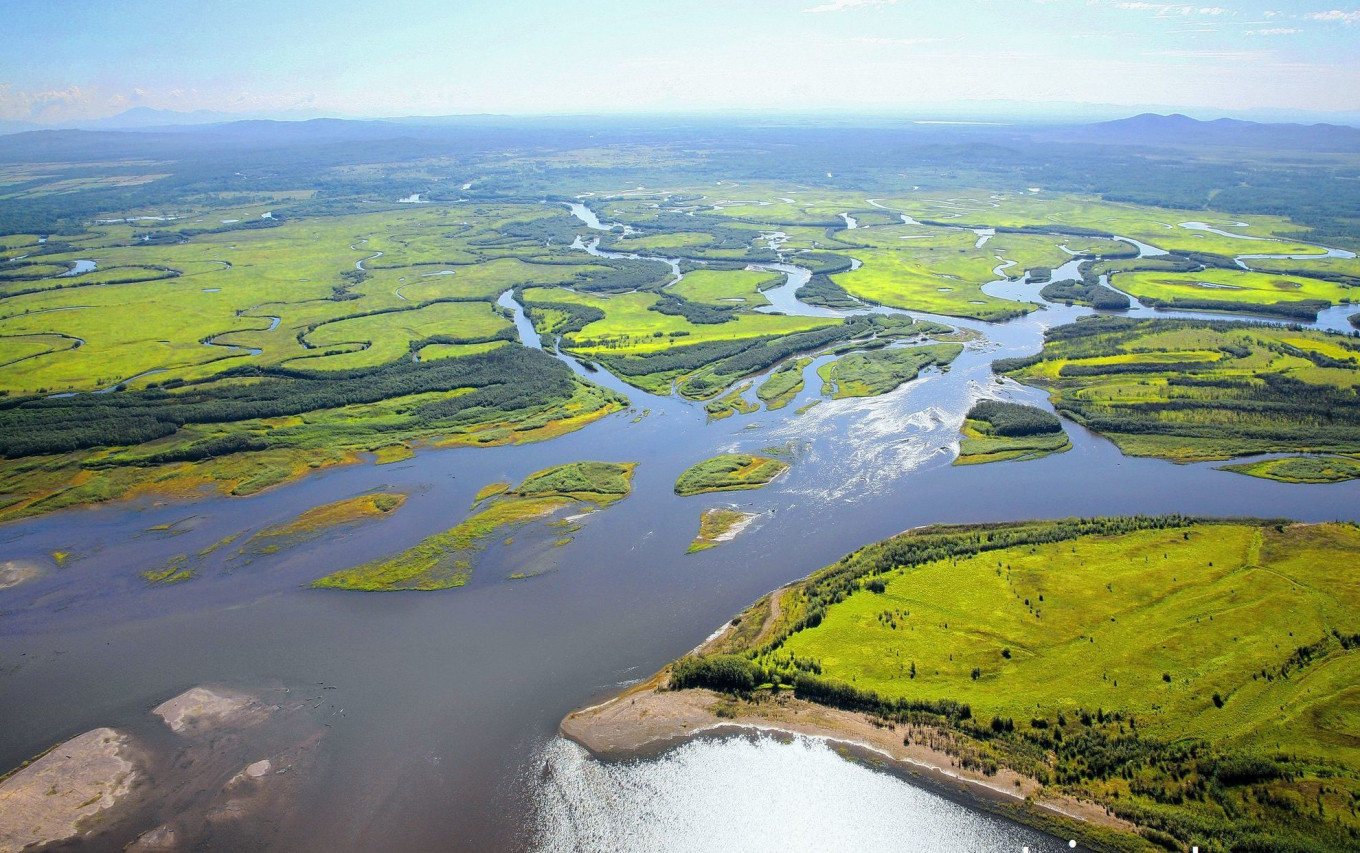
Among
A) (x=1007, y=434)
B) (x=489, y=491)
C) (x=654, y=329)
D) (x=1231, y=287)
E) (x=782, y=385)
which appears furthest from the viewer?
(x=1231, y=287)

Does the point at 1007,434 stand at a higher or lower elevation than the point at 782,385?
lower

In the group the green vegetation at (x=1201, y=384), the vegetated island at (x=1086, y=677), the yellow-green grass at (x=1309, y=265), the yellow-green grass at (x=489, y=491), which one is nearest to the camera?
the vegetated island at (x=1086, y=677)

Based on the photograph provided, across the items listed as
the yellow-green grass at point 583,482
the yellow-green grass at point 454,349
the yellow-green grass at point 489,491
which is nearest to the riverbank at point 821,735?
the yellow-green grass at point 583,482

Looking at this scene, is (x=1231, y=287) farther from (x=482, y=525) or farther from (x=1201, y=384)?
(x=482, y=525)

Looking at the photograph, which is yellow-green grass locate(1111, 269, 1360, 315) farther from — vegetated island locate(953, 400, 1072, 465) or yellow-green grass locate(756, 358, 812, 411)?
yellow-green grass locate(756, 358, 812, 411)

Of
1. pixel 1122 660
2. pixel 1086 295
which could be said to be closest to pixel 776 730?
pixel 1122 660

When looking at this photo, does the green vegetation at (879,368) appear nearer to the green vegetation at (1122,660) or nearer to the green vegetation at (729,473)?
the green vegetation at (729,473)

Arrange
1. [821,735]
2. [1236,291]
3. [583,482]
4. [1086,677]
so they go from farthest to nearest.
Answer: [1236,291] → [583,482] → [1086,677] → [821,735]

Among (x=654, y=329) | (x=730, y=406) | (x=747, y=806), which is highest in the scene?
(x=654, y=329)

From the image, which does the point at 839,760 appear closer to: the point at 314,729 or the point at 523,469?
the point at 314,729
